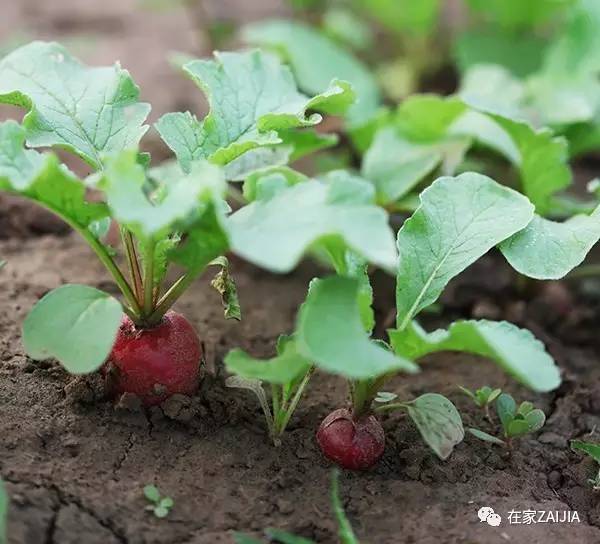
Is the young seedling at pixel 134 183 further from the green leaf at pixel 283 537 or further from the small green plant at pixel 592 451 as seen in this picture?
the small green plant at pixel 592 451

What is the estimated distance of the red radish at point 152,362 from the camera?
1.35 m

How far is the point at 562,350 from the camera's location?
71.4 inches

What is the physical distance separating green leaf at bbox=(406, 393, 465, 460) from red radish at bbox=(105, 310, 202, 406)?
14.4 inches

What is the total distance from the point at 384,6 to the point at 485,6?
0.32 meters

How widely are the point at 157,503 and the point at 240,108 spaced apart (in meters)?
0.68

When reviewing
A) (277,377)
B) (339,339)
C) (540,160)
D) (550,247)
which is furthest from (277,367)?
(540,160)

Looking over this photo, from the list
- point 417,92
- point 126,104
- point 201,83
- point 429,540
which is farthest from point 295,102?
point 417,92

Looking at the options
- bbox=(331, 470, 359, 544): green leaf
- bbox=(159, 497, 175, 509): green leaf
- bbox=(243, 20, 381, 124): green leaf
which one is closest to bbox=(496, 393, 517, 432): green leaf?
bbox=(331, 470, 359, 544): green leaf

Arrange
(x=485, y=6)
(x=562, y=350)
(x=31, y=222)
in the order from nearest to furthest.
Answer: (x=562, y=350)
(x=31, y=222)
(x=485, y=6)

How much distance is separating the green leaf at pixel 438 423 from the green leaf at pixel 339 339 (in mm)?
210

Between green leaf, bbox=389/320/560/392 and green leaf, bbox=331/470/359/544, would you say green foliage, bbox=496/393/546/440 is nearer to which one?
green leaf, bbox=389/320/560/392

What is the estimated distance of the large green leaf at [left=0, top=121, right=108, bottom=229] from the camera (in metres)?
1.15

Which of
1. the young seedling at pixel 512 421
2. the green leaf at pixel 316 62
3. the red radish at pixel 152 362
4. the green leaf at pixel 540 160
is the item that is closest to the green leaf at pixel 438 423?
the young seedling at pixel 512 421

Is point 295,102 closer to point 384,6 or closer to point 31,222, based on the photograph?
point 31,222
